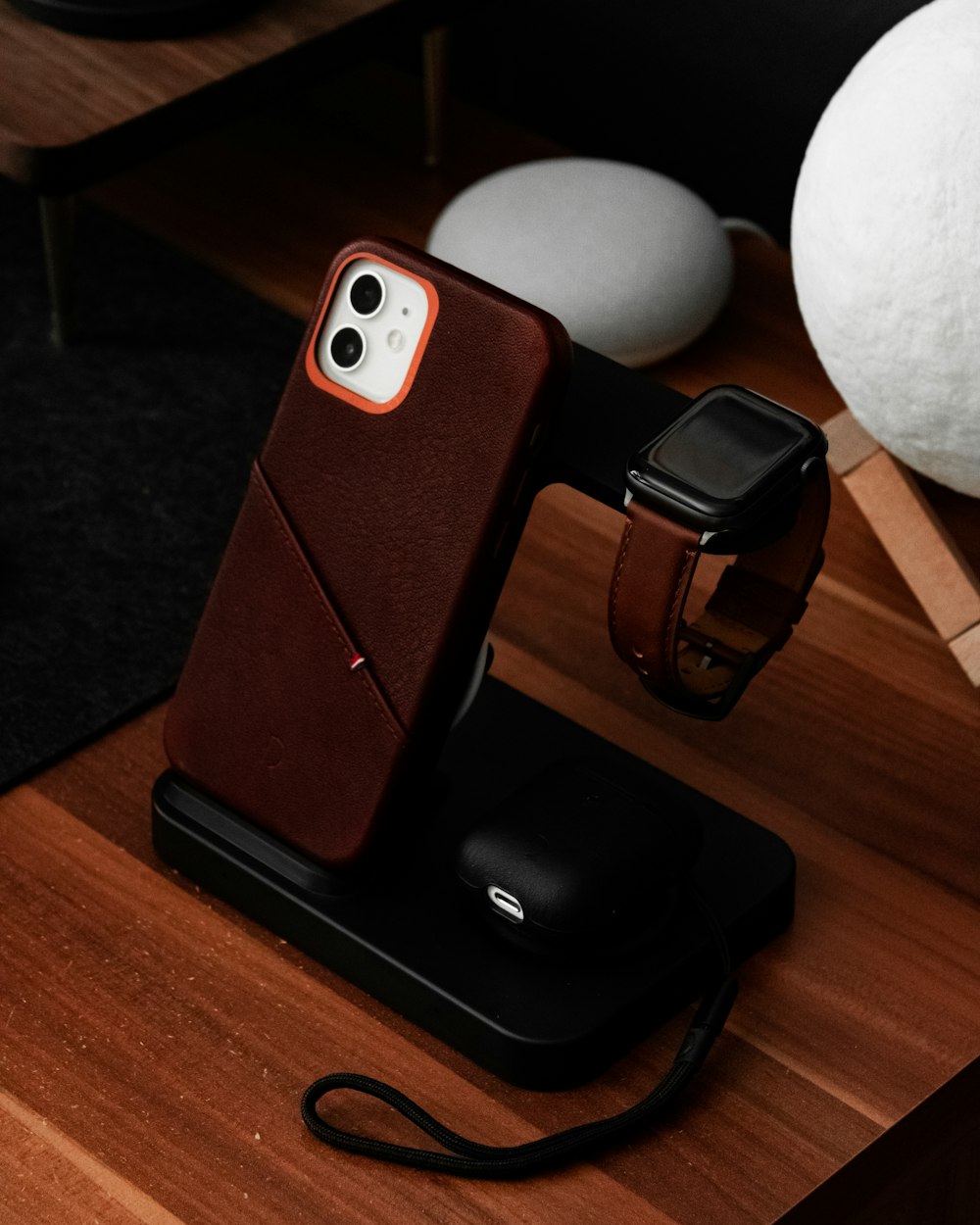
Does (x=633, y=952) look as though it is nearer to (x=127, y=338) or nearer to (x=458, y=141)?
(x=127, y=338)

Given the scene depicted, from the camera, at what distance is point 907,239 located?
29.4 inches

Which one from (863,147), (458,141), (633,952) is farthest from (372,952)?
(458,141)

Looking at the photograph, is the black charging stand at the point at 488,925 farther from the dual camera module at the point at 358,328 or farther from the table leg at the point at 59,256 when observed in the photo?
the table leg at the point at 59,256

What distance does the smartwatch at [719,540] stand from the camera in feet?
1.90

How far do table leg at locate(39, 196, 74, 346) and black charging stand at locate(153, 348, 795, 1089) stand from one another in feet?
1.50

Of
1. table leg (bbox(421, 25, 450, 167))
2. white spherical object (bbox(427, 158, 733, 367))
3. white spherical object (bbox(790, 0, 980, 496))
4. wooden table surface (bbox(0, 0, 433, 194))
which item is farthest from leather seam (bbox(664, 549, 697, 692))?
table leg (bbox(421, 25, 450, 167))

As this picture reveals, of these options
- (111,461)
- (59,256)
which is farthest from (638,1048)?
(59,256)

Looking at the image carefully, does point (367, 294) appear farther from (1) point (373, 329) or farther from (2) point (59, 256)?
(2) point (59, 256)

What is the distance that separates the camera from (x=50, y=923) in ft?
2.38

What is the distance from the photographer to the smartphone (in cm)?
62

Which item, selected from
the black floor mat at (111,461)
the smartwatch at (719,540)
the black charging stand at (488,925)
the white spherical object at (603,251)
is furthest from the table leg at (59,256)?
the smartwatch at (719,540)

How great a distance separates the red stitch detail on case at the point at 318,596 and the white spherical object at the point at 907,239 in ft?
0.93

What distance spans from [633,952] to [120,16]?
2.26 ft

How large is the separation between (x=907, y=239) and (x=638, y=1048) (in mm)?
352
